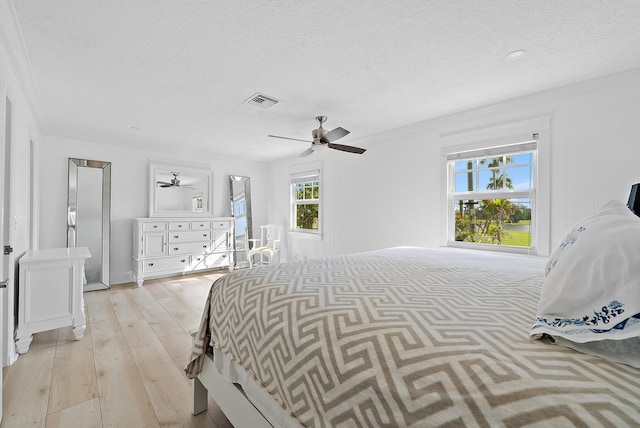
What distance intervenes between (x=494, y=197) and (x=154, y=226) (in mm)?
4810

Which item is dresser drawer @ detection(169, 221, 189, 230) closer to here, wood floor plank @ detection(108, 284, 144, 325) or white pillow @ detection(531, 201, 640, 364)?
wood floor plank @ detection(108, 284, 144, 325)

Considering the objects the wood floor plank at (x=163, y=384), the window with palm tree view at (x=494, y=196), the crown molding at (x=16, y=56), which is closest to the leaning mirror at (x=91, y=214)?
the crown molding at (x=16, y=56)

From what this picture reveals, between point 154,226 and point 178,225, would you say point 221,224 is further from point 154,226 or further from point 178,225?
point 154,226

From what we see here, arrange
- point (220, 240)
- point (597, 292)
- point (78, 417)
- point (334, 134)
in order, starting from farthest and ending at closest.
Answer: point (220, 240) → point (334, 134) → point (78, 417) → point (597, 292)

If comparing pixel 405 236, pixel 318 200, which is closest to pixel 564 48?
pixel 405 236

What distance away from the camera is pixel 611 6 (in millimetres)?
1632

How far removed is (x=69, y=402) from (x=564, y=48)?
397 centimetres

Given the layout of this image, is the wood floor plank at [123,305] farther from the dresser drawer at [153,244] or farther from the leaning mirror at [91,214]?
the dresser drawer at [153,244]

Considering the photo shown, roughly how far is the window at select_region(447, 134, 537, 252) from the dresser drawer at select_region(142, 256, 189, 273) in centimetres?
420

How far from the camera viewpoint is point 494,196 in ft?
10.5

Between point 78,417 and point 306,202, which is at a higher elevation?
point 306,202

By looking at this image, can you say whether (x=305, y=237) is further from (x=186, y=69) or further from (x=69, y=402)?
(x=69, y=402)

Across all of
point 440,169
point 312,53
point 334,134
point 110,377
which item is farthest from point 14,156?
point 440,169

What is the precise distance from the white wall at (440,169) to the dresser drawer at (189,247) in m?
1.54
